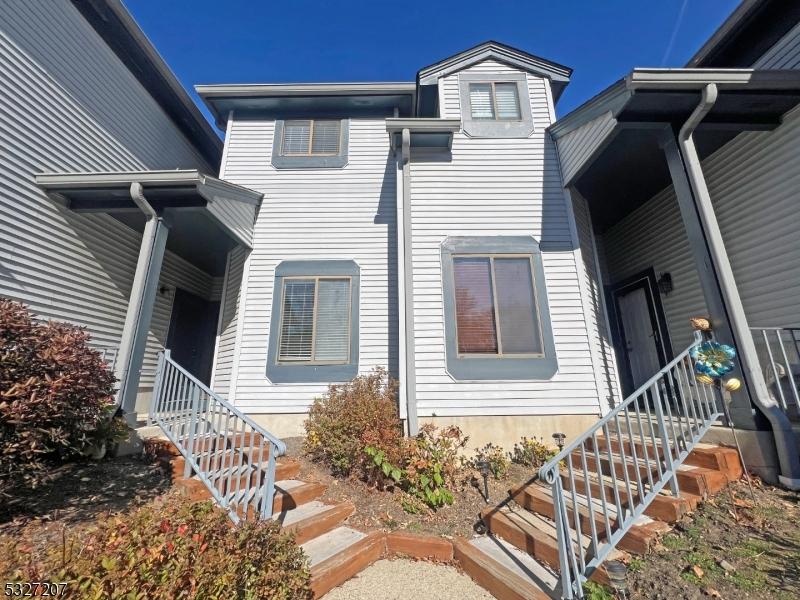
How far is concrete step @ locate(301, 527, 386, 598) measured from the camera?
9.96 ft

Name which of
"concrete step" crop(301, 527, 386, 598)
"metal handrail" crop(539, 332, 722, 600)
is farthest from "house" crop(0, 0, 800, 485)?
"concrete step" crop(301, 527, 386, 598)

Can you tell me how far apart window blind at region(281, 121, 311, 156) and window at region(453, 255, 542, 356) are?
184 inches

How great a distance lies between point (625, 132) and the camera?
17.8 feet

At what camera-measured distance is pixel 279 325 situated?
268 inches

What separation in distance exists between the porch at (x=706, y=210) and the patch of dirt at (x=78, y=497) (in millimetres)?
6714

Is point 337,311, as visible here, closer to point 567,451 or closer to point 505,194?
point 505,194

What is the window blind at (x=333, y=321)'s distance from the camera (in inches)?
262

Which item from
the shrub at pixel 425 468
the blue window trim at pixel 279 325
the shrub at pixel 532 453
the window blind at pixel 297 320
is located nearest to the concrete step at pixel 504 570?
the shrub at pixel 425 468

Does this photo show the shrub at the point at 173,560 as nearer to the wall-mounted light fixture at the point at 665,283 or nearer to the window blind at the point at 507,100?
the wall-mounted light fixture at the point at 665,283

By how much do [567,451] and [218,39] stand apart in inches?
508

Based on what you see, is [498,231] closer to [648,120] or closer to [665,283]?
[648,120]

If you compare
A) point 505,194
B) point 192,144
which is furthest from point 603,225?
point 192,144

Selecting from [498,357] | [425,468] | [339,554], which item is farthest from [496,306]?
[339,554]

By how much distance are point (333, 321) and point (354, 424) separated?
2360 mm
